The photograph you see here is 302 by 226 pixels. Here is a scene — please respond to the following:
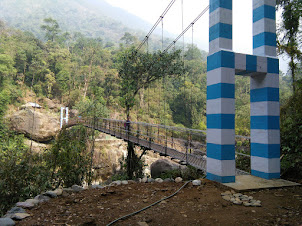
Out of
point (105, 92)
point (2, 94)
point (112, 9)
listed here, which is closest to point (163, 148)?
point (2, 94)

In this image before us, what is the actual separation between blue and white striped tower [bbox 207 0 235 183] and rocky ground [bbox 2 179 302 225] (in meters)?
0.25

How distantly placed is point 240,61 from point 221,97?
1.78 feet

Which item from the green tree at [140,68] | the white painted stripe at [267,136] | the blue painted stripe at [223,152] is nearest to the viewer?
the blue painted stripe at [223,152]

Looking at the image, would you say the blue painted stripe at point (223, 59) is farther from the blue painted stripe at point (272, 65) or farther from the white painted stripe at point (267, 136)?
the white painted stripe at point (267, 136)

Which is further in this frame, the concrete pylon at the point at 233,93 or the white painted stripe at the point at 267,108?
the white painted stripe at the point at 267,108

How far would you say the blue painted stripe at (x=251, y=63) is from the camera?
2604mm

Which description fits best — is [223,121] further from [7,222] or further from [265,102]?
[7,222]

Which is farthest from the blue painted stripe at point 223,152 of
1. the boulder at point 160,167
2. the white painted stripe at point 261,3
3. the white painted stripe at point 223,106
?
the boulder at point 160,167

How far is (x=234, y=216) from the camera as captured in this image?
163 cm

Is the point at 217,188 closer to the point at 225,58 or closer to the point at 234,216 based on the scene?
the point at 234,216

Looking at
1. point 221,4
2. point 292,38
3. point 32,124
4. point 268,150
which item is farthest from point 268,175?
point 32,124

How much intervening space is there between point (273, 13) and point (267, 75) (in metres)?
0.85

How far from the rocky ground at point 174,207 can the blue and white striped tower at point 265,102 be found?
437 millimetres

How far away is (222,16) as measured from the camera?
8.38 feet
